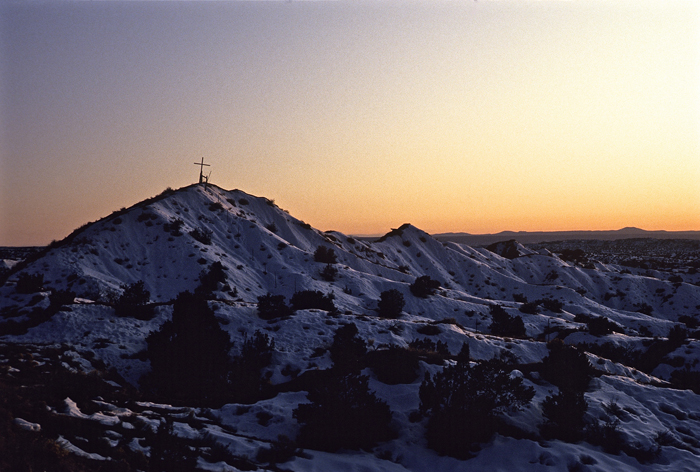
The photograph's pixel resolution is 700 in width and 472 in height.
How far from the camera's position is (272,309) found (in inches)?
1155

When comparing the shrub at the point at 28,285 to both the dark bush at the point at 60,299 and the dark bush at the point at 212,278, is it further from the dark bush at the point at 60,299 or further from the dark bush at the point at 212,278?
the dark bush at the point at 212,278

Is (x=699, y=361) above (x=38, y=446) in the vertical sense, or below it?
below

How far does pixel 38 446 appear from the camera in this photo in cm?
791

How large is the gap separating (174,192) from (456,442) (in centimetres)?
5940

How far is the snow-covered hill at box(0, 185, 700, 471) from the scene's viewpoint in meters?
12.0

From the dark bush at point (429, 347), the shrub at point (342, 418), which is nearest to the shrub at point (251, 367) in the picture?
the shrub at point (342, 418)

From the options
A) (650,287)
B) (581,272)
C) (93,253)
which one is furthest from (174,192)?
(650,287)

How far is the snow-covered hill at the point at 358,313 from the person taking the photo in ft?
39.3

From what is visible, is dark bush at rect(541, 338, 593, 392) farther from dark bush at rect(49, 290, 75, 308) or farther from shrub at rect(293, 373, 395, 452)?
dark bush at rect(49, 290, 75, 308)

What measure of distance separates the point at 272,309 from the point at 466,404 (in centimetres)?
1890

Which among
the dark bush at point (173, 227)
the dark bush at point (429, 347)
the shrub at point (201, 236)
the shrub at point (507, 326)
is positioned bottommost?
the shrub at point (507, 326)

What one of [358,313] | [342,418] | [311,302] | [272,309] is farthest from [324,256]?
[342,418]

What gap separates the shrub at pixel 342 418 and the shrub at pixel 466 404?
126 cm

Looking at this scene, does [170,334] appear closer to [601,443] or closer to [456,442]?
[456,442]
